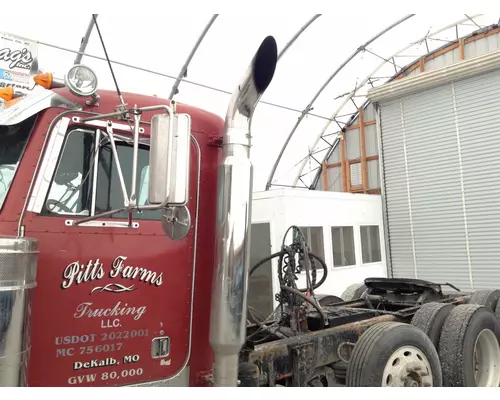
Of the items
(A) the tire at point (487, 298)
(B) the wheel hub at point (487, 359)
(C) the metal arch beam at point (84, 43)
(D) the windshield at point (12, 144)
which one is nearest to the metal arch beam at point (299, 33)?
(C) the metal arch beam at point (84, 43)

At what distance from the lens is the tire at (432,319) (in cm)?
427

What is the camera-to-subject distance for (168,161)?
198 centimetres

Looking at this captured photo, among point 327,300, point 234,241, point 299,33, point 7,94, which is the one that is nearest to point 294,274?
point 234,241

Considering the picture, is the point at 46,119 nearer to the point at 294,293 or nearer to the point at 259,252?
the point at 294,293

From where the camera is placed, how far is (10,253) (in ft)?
6.30

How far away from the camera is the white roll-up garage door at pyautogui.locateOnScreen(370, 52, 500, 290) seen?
11.5m

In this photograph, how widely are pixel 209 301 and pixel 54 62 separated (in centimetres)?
807

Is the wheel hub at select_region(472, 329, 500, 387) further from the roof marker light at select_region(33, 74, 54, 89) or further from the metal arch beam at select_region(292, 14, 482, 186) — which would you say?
the metal arch beam at select_region(292, 14, 482, 186)

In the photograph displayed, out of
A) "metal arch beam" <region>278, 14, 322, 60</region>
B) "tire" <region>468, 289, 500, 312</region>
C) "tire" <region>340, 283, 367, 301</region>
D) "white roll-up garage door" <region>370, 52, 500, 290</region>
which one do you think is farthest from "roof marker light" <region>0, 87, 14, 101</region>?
"white roll-up garage door" <region>370, 52, 500, 290</region>

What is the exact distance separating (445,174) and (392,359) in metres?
10.4

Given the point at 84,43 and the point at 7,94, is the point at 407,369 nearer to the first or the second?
the point at 7,94

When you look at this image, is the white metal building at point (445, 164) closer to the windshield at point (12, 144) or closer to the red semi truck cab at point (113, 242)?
the red semi truck cab at point (113, 242)

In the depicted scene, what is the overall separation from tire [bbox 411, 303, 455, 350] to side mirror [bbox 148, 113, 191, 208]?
3.34 metres

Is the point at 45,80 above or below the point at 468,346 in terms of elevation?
above
